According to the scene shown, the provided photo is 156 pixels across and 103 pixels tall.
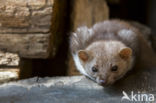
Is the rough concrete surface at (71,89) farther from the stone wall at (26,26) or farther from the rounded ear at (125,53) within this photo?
the stone wall at (26,26)

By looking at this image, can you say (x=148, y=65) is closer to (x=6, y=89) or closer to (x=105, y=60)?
(x=105, y=60)

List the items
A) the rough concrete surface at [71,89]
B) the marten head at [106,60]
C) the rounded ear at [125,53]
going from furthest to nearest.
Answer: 1. the rounded ear at [125,53]
2. the marten head at [106,60]
3. the rough concrete surface at [71,89]

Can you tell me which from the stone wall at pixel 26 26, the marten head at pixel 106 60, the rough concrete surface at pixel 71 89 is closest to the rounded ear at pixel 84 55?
the marten head at pixel 106 60

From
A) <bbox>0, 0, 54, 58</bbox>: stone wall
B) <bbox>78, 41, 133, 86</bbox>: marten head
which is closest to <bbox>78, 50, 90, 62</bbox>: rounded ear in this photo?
<bbox>78, 41, 133, 86</bbox>: marten head

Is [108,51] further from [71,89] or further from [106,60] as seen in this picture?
[71,89]

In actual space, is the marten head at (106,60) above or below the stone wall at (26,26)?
below

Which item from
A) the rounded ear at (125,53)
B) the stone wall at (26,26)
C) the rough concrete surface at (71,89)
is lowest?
the rough concrete surface at (71,89)

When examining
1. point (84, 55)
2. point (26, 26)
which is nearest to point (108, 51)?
point (84, 55)

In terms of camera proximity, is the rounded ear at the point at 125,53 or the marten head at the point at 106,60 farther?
the rounded ear at the point at 125,53

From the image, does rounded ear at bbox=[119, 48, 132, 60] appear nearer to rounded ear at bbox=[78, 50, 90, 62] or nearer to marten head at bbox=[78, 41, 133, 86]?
marten head at bbox=[78, 41, 133, 86]

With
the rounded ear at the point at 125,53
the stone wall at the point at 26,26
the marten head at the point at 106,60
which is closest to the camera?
the marten head at the point at 106,60
